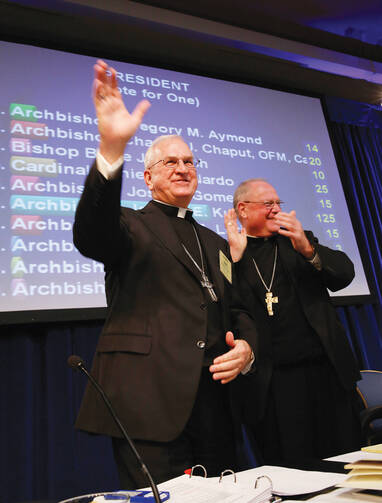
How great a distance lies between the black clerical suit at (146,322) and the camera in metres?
1.22

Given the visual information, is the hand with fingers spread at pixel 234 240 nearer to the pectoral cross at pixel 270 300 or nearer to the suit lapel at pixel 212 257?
the suit lapel at pixel 212 257

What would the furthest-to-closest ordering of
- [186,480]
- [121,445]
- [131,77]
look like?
1. [131,77]
2. [121,445]
3. [186,480]

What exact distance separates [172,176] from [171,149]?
0.11 metres

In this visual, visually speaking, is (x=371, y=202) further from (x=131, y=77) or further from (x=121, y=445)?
(x=121, y=445)

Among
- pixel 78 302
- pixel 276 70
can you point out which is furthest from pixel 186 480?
pixel 276 70

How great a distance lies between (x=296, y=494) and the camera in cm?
73

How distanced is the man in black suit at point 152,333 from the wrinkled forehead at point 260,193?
88 centimetres

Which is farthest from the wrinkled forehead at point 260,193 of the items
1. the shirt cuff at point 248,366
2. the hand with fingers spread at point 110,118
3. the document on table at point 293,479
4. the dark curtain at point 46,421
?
the document on table at point 293,479

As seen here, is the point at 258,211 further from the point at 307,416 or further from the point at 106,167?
the point at 106,167

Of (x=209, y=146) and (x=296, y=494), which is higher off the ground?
(x=209, y=146)

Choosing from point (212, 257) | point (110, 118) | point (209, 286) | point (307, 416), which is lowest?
point (307, 416)

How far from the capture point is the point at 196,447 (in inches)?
51.9

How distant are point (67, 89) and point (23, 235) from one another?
43.9 inches

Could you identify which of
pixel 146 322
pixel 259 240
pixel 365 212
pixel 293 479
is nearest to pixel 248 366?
pixel 146 322
